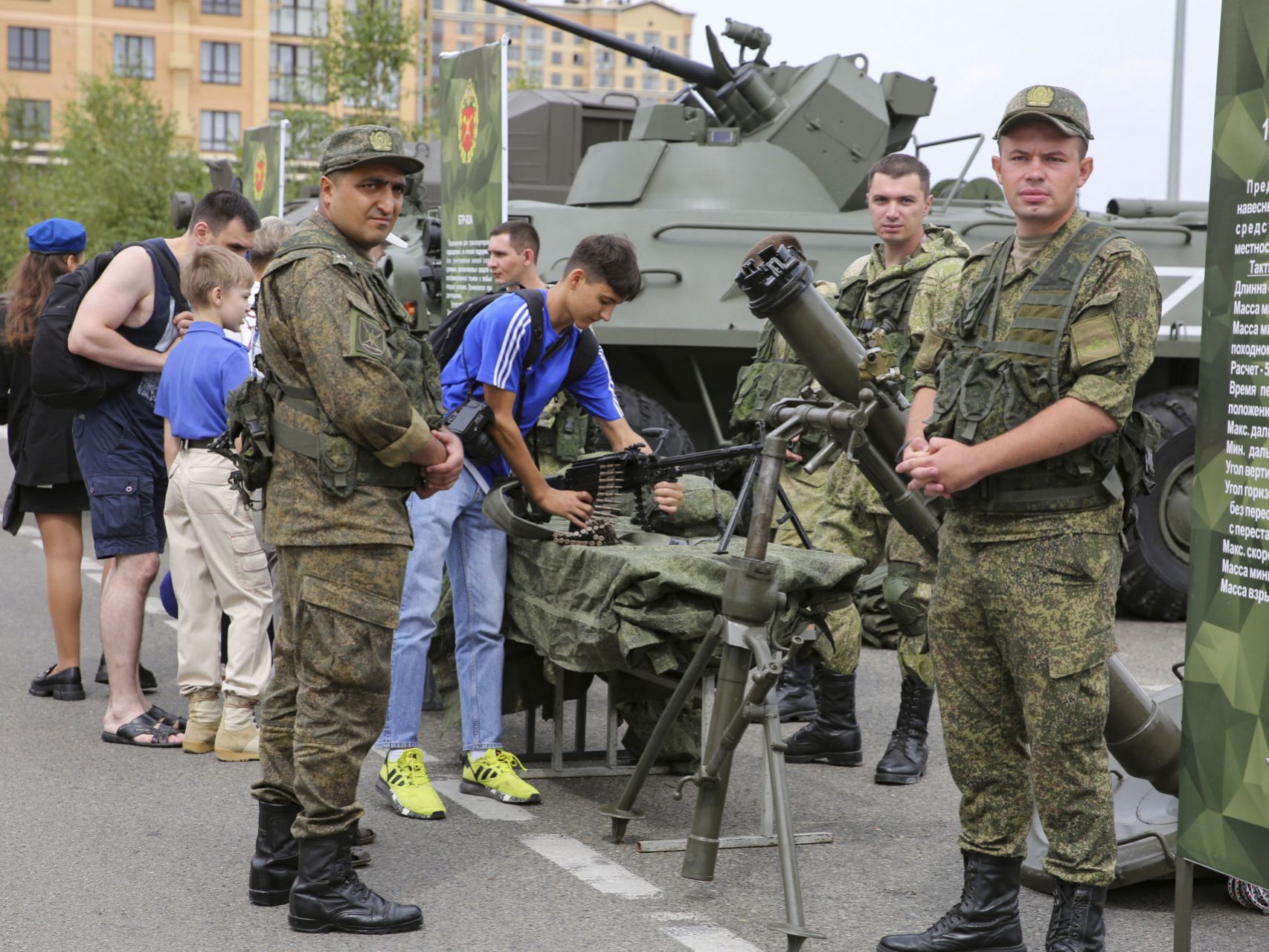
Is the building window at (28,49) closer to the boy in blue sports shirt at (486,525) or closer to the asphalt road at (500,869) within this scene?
the asphalt road at (500,869)

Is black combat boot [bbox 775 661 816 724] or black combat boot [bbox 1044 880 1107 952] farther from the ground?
black combat boot [bbox 1044 880 1107 952]

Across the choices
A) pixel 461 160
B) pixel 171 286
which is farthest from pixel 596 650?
pixel 461 160

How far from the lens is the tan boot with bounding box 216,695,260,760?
5684 millimetres

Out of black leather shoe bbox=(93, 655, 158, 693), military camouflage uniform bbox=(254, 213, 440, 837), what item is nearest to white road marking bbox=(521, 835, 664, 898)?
military camouflage uniform bbox=(254, 213, 440, 837)

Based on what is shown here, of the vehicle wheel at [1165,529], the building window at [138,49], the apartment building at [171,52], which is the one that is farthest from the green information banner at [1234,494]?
the building window at [138,49]

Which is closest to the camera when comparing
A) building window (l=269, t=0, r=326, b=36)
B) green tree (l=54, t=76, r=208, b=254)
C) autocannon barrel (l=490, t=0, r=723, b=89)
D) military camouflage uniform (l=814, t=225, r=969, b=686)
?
military camouflage uniform (l=814, t=225, r=969, b=686)

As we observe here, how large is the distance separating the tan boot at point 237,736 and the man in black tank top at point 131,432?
29 cm

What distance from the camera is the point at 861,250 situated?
357 inches

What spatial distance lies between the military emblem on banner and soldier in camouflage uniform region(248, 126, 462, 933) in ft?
13.7

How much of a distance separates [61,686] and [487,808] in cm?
252

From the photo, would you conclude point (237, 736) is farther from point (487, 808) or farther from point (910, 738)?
point (910, 738)

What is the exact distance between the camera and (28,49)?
55.8 meters

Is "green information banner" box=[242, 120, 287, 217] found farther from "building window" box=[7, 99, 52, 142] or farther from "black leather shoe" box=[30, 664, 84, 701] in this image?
"building window" box=[7, 99, 52, 142]

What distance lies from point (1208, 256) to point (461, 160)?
218 inches
